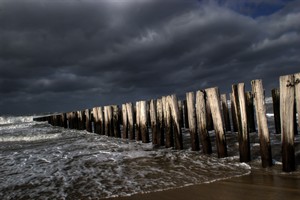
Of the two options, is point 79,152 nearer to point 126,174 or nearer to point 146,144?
point 146,144

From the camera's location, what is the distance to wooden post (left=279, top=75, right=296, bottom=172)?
16.6 feet

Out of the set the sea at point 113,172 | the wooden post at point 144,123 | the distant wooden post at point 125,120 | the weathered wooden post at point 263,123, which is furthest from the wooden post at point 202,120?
the distant wooden post at point 125,120

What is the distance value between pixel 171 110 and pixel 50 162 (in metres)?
3.30

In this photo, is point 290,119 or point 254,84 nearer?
point 290,119

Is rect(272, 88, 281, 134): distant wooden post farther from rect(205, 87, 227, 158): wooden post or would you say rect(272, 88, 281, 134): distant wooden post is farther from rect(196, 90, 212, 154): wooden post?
rect(205, 87, 227, 158): wooden post

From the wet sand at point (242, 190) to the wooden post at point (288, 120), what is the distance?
33 centimetres

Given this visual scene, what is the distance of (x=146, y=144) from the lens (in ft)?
31.7

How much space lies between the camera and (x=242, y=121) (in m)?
6.00

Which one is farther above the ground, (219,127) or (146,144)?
(219,127)

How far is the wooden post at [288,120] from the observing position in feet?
16.6

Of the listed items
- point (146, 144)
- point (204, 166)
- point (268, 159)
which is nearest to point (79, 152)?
point (146, 144)

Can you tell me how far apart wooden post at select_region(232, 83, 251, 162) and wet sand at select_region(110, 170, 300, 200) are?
120 centimetres

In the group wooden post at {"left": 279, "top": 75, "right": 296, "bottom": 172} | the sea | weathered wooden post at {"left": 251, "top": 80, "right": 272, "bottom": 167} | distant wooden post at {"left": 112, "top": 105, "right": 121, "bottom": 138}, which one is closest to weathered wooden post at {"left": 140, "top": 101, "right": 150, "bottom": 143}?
the sea

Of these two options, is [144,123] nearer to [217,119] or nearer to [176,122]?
[176,122]
